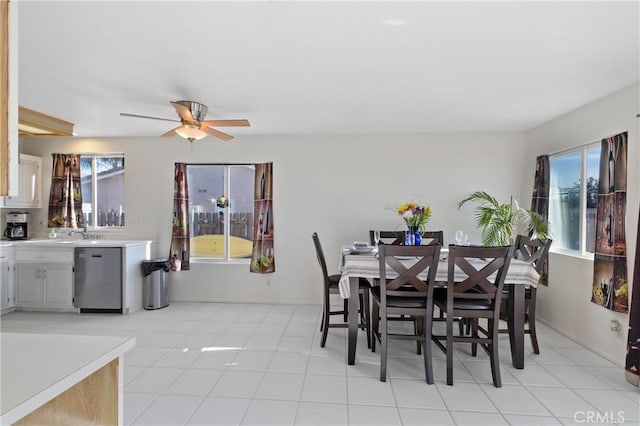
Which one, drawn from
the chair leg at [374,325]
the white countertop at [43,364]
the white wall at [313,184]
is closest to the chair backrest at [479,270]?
the chair leg at [374,325]

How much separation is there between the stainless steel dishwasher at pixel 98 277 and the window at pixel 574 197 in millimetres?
5340

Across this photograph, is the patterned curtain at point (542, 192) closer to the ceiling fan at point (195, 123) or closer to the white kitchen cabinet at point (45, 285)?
the ceiling fan at point (195, 123)

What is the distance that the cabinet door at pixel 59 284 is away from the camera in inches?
161

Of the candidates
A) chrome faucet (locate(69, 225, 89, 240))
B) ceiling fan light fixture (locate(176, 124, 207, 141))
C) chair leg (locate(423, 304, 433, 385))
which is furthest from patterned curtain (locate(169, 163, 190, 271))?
chair leg (locate(423, 304, 433, 385))

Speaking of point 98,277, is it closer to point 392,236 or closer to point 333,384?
point 333,384

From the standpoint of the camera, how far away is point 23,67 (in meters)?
2.49

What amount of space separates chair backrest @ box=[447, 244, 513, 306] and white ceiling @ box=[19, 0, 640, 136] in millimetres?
1392

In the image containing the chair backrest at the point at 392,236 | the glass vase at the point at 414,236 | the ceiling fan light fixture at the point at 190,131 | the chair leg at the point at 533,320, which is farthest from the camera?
the chair backrest at the point at 392,236

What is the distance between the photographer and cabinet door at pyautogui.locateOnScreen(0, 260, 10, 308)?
402 centimetres

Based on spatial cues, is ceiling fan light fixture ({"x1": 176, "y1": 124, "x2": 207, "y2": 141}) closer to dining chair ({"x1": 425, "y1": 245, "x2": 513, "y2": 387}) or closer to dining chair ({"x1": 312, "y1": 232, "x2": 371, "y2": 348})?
dining chair ({"x1": 312, "y1": 232, "x2": 371, "y2": 348})

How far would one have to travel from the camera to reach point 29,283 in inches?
163

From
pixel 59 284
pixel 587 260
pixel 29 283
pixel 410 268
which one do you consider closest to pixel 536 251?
pixel 587 260

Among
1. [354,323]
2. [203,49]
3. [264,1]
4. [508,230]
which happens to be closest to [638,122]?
[508,230]

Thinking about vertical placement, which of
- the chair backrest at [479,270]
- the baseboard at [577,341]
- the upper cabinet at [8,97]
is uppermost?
the upper cabinet at [8,97]
